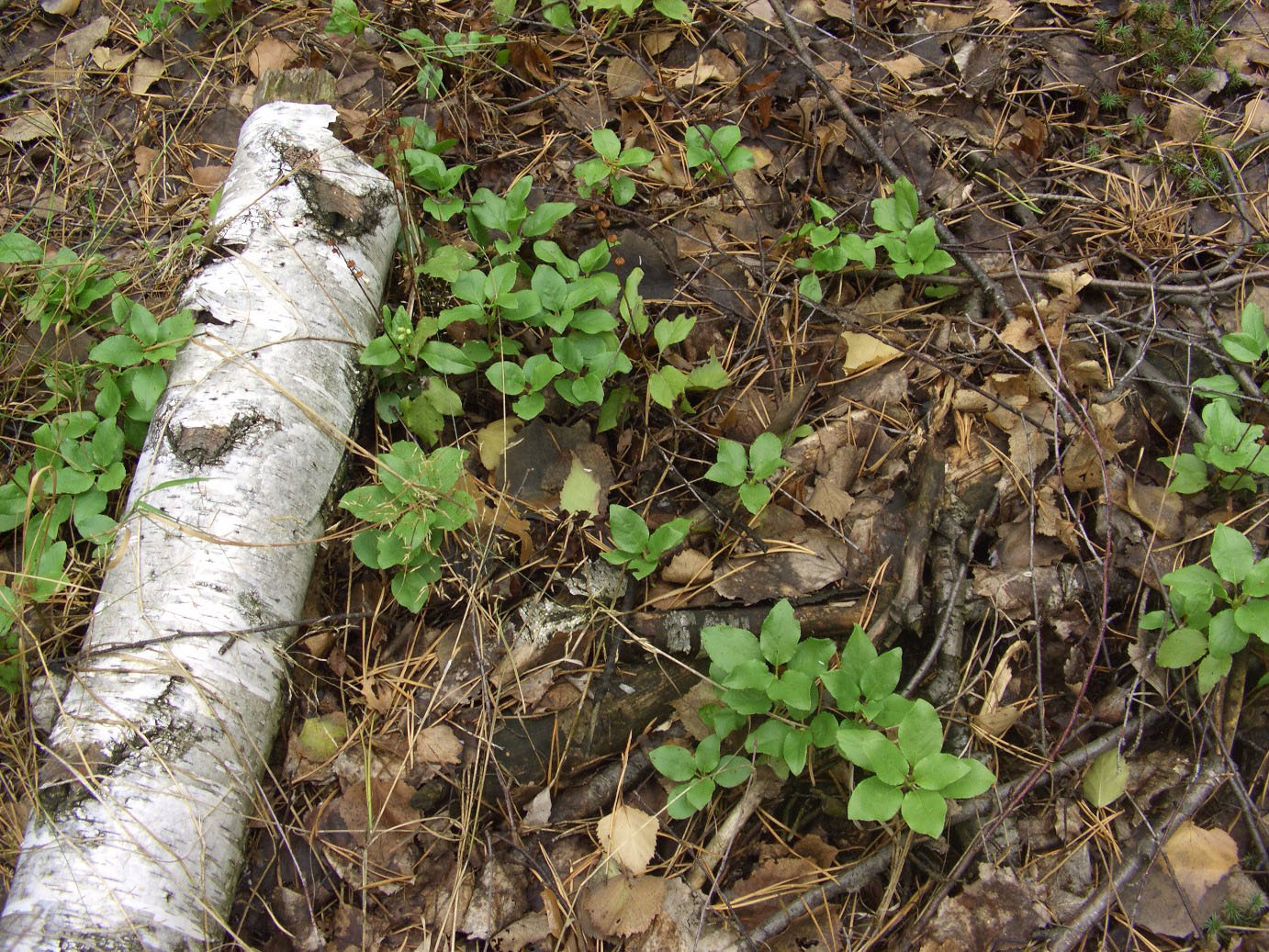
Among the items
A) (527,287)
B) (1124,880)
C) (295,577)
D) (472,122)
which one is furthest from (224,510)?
(1124,880)

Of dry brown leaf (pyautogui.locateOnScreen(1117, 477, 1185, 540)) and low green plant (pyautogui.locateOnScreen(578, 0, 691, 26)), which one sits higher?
low green plant (pyautogui.locateOnScreen(578, 0, 691, 26))

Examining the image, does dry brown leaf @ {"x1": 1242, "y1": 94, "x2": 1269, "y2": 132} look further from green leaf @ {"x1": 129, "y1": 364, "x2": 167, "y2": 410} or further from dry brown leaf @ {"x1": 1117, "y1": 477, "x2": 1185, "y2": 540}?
green leaf @ {"x1": 129, "y1": 364, "x2": 167, "y2": 410}

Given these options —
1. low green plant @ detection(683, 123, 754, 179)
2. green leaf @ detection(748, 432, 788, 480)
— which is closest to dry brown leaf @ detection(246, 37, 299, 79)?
low green plant @ detection(683, 123, 754, 179)

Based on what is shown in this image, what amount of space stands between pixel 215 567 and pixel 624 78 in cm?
224

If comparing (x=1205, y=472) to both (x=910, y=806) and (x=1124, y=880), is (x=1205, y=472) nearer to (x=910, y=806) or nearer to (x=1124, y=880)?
(x=1124, y=880)

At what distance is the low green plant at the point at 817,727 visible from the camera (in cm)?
173

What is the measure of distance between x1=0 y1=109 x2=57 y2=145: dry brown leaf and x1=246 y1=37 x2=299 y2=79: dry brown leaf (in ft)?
2.81

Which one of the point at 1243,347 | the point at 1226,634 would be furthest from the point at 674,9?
the point at 1226,634

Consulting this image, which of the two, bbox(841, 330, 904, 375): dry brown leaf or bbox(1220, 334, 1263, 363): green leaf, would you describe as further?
bbox(841, 330, 904, 375): dry brown leaf

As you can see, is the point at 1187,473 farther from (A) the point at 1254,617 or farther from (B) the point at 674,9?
(B) the point at 674,9

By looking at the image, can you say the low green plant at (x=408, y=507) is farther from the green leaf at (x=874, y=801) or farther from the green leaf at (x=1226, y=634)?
the green leaf at (x=1226, y=634)

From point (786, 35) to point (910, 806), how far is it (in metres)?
2.71

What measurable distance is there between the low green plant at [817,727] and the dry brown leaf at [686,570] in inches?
10.7

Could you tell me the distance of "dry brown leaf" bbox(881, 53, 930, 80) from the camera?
296 cm
